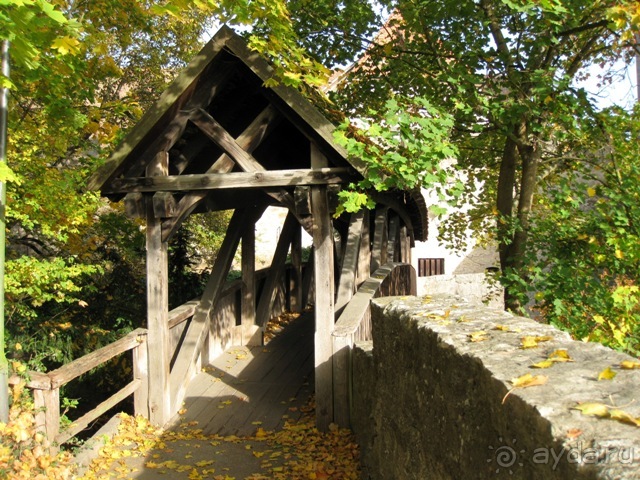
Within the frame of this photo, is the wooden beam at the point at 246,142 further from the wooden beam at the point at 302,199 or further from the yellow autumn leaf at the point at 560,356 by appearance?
the yellow autumn leaf at the point at 560,356

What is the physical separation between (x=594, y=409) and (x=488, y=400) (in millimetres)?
550

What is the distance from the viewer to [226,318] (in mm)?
9086

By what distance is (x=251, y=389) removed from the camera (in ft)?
24.7

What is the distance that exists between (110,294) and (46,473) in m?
5.40

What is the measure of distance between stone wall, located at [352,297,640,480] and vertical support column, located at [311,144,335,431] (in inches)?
79.1

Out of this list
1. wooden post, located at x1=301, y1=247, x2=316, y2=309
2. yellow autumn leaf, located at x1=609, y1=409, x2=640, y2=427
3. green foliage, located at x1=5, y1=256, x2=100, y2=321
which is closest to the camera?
yellow autumn leaf, located at x1=609, y1=409, x2=640, y2=427

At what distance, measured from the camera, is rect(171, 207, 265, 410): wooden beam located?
23.1ft

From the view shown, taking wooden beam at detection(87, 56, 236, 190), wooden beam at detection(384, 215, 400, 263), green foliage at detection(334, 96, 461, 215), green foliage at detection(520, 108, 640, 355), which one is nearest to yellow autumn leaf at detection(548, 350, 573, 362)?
green foliage at detection(334, 96, 461, 215)

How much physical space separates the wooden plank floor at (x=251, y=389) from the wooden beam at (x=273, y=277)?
472mm

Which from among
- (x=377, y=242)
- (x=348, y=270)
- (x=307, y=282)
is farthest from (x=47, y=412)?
(x=307, y=282)

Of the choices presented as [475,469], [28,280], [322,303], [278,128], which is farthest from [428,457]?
[278,128]

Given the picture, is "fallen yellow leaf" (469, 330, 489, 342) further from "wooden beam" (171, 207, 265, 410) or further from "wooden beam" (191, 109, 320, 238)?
"wooden beam" (171, 207, 265, 410)

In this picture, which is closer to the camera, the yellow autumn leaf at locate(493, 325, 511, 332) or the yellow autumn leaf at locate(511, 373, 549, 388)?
the yellow autumn leaf at locate(511, 373, 549, 388)

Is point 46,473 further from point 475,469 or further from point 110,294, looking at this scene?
point 110,294
